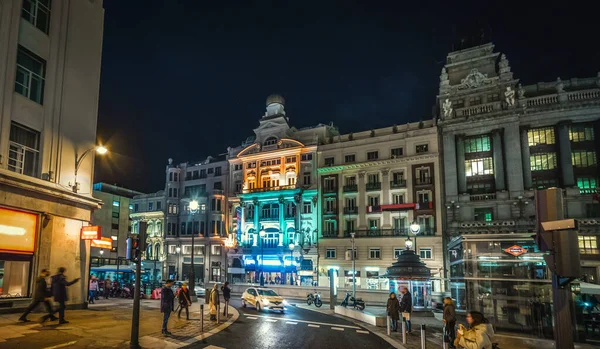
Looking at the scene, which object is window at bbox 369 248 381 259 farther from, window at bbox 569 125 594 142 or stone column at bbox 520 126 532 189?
window at bbox 569 125 594 142

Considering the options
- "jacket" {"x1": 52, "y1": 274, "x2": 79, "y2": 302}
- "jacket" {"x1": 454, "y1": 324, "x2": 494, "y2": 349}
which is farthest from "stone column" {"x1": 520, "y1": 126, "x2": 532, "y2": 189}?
"jacket" {"x1": 52, "y1": 274, "x2": 79, "y2": 302}

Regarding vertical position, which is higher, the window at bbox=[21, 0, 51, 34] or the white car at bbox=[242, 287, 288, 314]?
the window at bbox=[21, 0, 51, 34]

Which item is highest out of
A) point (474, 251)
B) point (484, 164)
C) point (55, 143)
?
point (484, 164)

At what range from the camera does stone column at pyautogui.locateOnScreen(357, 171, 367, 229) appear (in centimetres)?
5097

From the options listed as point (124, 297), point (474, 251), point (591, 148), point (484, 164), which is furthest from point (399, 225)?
point (474, 251)

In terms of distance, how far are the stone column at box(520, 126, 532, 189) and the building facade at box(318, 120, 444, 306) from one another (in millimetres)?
8680

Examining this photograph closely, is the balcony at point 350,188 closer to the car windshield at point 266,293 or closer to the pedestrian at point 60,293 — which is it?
the car windshield at point 266,293

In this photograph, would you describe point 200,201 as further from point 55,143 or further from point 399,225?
point 55,143

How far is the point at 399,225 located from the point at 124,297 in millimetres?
31121

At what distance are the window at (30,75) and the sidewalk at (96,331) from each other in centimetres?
921

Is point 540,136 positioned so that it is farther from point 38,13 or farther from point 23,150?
point 23,150

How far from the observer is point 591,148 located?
135 feet

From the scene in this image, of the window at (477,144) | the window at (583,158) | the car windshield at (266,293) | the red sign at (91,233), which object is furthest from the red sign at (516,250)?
the window at (583,158)

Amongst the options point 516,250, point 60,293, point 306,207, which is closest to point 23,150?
point 60,293
